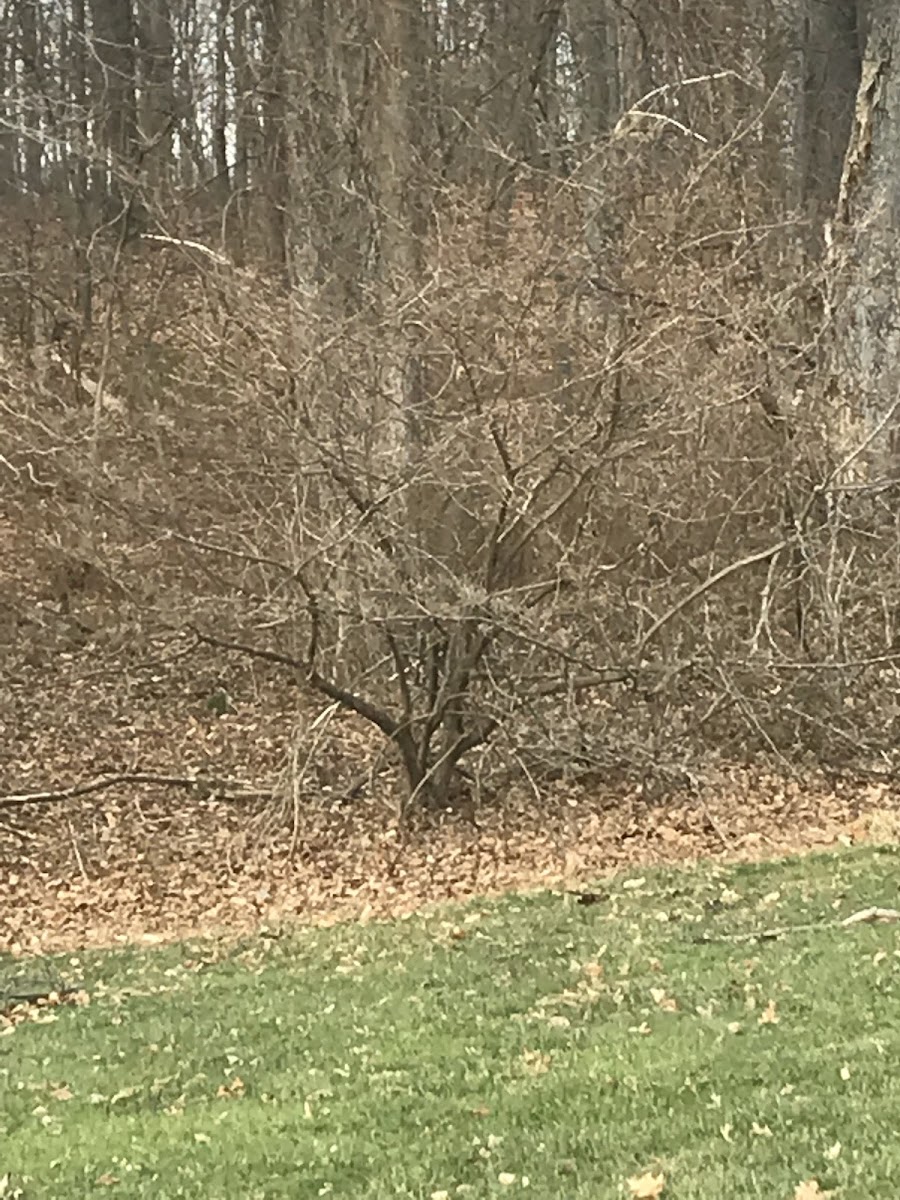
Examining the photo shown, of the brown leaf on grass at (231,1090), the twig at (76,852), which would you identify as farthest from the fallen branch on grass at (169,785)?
the brown leaf on grass at (231,1090)

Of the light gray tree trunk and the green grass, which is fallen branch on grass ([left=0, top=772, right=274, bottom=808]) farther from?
the light gray tree trunk

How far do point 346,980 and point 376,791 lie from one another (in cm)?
603

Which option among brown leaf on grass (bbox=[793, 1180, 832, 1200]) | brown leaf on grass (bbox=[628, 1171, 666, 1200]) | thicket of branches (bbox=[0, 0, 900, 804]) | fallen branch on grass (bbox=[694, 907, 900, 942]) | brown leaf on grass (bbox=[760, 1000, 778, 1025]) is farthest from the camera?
thicket of branches (bbox=[0, 0, 900, 804])

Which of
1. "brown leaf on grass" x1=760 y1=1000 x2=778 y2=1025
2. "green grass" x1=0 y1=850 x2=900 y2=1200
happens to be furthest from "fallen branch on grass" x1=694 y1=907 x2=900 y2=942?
"brown leaf on grass" x1=760 y1=1000 x2=778 y2=1025

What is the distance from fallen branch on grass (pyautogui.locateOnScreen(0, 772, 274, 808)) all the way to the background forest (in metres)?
0.06

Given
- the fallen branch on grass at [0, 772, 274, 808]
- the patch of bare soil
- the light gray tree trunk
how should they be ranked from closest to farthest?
1. the patch of bare soil
2. the fallen branch on grass at [0, 772, 274, 808]
3. the light gray tree trunk

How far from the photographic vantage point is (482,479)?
13.3 metres

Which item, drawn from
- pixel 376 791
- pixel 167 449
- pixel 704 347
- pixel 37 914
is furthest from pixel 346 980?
pixel 167 449

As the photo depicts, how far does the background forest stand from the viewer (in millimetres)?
13203

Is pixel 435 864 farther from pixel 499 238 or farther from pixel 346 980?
pixel 499 238

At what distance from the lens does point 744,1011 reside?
6672mm

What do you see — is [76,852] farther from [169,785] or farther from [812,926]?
[812,926]

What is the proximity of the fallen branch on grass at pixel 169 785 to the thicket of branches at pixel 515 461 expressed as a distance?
1.06 metres

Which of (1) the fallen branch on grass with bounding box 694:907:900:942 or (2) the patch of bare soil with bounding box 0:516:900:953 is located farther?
(2) the patch of bare soil with bounding box 0:516:900:953
